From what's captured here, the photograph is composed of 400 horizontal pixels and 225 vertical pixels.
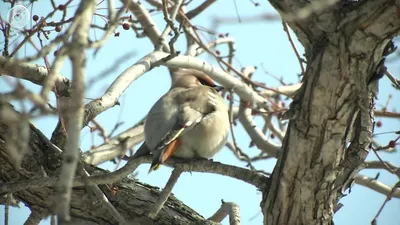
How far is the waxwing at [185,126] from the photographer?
436cm

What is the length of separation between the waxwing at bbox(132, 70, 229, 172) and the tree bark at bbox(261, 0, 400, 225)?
0.97 m

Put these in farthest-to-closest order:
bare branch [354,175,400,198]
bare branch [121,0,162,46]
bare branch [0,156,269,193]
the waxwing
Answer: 1. bare branch [354,175,400,198]
2. bare branch [121,0,162,46]
3. the waxwing
4. bare branch [0,156,269,193]

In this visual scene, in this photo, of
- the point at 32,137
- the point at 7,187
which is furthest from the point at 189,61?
the point at 7,187

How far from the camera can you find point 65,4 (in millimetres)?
3730

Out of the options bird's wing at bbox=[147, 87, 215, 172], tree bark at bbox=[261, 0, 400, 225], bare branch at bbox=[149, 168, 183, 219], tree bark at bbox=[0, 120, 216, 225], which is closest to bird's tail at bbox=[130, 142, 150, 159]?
bird's wing at bbox=[147, 87, 215, 172]

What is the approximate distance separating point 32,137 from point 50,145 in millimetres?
291

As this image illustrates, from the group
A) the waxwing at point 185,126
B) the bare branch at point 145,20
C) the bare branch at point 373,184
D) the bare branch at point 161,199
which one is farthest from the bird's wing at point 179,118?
the bare branch at point 373,184

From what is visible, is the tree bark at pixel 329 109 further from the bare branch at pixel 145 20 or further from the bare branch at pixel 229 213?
the bare branch at pixel 145 20

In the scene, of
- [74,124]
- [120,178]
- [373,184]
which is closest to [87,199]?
[120,178]

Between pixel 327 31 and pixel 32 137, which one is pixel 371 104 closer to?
pixel 327 31

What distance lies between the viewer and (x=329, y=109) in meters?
3.26

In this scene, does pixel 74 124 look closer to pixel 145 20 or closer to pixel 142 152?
pixel 142 152

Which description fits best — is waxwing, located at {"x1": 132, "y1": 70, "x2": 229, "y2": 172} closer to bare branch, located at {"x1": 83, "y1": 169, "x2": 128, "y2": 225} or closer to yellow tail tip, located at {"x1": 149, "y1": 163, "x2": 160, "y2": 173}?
yellow tail tip, located at {"x1": 149, "y1": 163, "x2": 160, "y2": 173}

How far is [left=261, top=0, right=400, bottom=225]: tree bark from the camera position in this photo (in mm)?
3123
